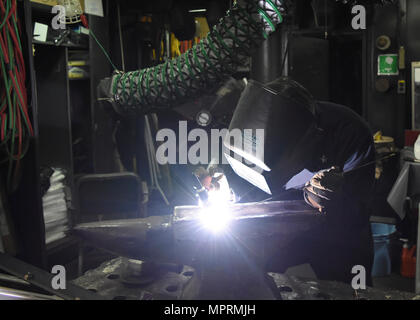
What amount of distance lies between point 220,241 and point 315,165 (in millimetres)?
418

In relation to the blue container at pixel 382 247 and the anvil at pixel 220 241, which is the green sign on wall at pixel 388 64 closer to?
the blue container at pixel 382 247

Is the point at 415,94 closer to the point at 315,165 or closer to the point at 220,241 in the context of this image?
the point at 315,165

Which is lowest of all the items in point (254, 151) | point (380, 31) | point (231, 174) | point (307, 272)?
point (307, 272)

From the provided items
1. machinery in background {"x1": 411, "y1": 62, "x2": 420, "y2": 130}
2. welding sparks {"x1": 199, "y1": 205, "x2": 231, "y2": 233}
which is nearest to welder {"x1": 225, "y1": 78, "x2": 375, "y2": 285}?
welding sparks {"x1": 199, "y1": 205, "x2": 231, "y2": 233}

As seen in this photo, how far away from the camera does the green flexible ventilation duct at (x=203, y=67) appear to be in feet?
3.88

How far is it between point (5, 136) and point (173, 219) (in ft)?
2.32

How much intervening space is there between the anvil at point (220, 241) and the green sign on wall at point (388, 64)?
309 cm

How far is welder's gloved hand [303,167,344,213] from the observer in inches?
45.0

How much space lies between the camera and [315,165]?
51.4 inches

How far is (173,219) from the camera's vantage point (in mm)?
1166

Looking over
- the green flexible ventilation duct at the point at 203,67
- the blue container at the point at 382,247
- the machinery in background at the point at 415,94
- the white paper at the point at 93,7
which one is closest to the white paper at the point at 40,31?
the white paper at the point at 93,7

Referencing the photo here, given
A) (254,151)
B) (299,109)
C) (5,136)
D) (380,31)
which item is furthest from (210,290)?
(380,31)

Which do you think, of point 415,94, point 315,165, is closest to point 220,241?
point 315,165
